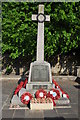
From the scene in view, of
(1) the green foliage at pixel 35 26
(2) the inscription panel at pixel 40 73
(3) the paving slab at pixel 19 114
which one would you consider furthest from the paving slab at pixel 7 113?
(1) the green foliage at pixel 35 26

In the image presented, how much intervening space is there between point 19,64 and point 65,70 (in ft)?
17.3

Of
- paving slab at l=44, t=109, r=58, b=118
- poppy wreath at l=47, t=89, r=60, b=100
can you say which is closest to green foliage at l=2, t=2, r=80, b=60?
poppy wreath at l=47, t=89, r=60, b=100

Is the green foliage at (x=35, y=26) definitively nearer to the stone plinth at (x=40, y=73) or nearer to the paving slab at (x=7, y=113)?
the stone plinth at (x=40, y=73)

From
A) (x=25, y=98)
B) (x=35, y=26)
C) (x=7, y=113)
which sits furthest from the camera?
(x=35, y=26)

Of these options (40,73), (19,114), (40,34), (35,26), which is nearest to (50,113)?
(19,114)

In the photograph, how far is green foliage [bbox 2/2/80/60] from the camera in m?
15.7

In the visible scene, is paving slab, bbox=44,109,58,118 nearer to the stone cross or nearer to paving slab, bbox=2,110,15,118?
paving slab, bbox=2,110,15,118

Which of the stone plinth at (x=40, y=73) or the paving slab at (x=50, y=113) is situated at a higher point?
the stone plinth at (x=40, y=73)

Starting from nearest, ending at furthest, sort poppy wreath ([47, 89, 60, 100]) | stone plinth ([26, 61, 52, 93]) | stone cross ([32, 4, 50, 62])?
1. poppy wreath ([47, 89, 60, 100])
2. stone plinth ([26, 61, 52, 93])
3. stone cross ([32, 4, 50, 62])

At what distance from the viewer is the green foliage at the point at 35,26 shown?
51.5 ft

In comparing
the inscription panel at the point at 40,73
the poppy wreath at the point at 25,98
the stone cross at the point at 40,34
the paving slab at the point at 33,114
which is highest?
the stone cross at the point at 40,34

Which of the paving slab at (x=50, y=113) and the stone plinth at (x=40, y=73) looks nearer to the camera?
the paving slab at (x=50, y=113)

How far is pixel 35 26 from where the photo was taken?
54.1ft

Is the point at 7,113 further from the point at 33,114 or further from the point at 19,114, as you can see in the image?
the point at 33,114
